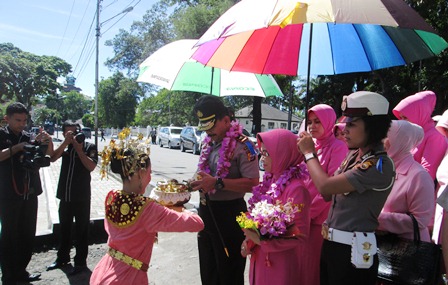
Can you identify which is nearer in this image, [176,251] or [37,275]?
[37,275]

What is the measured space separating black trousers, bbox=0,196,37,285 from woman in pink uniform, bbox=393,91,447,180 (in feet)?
14.9

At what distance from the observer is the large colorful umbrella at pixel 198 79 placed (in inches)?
183

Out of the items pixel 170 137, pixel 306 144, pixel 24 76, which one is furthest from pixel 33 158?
pixel 24 76

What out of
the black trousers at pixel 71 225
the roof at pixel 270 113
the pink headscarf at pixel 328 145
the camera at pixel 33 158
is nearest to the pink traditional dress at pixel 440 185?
the pink headscarf at pixel 328 145

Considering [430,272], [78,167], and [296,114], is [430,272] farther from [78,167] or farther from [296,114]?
[296,114]

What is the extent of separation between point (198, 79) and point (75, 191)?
2291mm

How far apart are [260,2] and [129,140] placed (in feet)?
4.54

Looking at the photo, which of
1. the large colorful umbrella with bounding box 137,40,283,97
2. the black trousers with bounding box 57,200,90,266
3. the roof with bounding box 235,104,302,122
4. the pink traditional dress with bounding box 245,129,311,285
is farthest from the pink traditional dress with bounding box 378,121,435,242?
the roof with bounding box 235,104,302,122

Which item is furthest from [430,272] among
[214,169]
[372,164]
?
[214,169]

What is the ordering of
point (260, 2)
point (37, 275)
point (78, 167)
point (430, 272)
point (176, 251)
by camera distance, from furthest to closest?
point (176, 251) < point (78, 167) < point (37, 275) < point (260, 2) < point (430, 272)

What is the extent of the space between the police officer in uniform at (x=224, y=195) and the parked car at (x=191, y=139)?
61.8 feet

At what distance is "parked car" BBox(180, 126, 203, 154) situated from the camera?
74.3 feet

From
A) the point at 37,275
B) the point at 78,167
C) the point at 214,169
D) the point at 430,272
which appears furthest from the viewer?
the point at 78,167

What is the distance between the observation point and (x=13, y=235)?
4.03m
